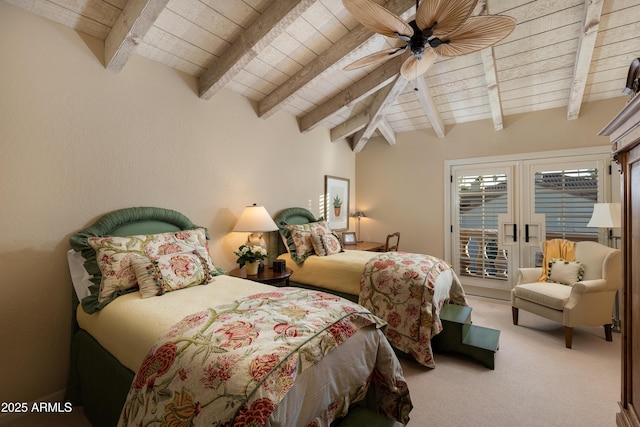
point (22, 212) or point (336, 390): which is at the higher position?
point (22, 212)

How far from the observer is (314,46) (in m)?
2.83

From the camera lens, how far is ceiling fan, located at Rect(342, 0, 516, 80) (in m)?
1.58

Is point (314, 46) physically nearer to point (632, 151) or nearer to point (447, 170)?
point (632, 151)

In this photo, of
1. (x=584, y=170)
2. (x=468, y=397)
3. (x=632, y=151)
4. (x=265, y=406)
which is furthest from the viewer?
(x=584, y=170)

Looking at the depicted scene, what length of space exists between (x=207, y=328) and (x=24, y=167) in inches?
71.5

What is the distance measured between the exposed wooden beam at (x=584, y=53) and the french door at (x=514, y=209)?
685 mm

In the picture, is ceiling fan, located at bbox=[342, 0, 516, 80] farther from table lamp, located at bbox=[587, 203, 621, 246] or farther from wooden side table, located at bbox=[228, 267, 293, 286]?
table lamp, located at bbox=[587, 203, 621, 246]

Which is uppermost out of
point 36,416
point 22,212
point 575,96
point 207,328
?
point 575,96

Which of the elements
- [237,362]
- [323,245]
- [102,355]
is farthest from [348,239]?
[237,362]

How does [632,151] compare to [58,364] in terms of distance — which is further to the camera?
[58,364]

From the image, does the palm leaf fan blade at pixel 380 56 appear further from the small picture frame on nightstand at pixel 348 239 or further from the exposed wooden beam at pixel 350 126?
the small picture frame on nightstand at pixel 348 239

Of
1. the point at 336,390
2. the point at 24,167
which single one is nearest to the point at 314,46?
the point at 24,167

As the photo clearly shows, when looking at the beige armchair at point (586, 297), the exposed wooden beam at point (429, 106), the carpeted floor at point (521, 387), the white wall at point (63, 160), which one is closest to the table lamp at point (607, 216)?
the beige armchair at point (586, 297)

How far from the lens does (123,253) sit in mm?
2027
